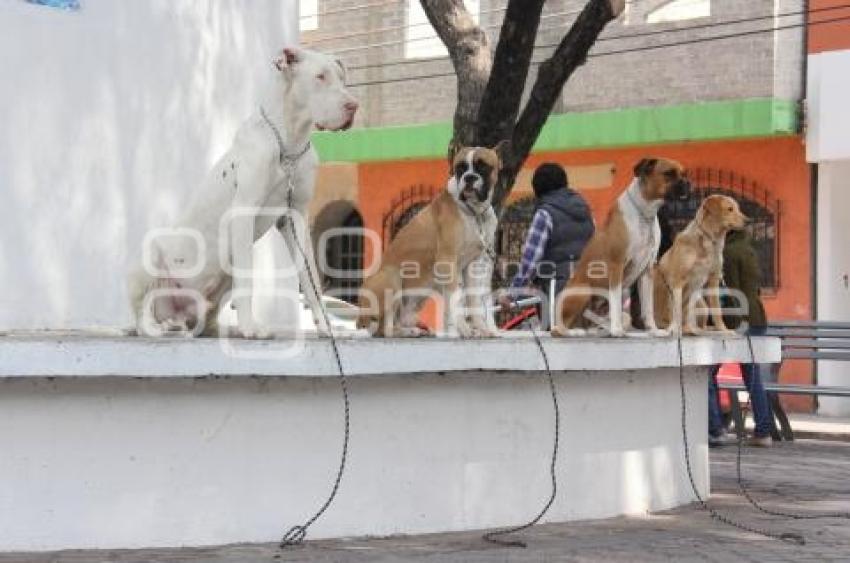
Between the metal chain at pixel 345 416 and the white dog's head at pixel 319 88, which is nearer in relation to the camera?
the white dog's head at pixel 319 88

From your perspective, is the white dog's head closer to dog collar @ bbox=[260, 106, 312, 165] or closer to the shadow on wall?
dog collar @ bbox=[260, 106, 312, 165]

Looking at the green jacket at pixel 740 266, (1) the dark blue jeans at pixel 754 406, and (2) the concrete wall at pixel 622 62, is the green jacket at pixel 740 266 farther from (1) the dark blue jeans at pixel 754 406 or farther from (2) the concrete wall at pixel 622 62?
(2) the concrete wall at pixel 622 62

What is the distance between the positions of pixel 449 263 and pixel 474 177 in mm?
454

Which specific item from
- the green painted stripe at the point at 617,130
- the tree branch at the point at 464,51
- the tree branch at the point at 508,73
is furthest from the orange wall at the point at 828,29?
the tree branch at the point at 508,73

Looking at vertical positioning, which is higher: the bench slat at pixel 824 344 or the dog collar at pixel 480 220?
the dog collar at pixel 480 220

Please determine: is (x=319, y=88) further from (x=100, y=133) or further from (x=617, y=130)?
(x=617, y=130)

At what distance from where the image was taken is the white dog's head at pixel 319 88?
21.3 ft

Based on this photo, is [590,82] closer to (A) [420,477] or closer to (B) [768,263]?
(B) [768,263]

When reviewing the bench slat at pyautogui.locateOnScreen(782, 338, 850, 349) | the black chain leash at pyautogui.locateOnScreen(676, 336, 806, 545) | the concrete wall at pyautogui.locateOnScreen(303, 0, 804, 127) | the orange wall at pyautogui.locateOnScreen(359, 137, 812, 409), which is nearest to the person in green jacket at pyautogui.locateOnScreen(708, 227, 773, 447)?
the bench slat at pyautogui.locateOnScreen(782, 338, 850, 349)

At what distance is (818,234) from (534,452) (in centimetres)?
1183

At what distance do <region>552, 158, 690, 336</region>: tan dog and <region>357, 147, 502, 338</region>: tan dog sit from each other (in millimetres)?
977

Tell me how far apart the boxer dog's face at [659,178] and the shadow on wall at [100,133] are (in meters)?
3.06

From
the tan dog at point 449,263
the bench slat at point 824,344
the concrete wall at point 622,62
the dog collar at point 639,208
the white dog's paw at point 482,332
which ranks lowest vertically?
the bench slat at point 824,344

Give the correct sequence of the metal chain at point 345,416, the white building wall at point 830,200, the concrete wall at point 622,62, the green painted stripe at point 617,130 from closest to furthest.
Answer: the metal chain at point 345,416, the white building wall at point 830,200, the green painted stripe at point 617,130, the concrete wall at point 622,62
